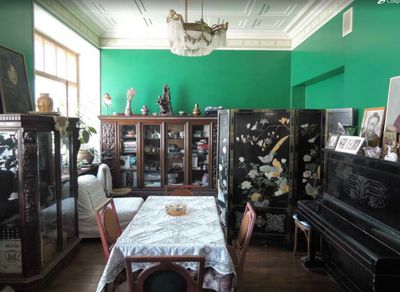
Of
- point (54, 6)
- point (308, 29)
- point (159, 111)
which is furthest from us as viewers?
point (159, 111)

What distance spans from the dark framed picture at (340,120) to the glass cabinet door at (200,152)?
2.08m

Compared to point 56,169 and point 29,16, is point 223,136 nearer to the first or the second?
point 56,169

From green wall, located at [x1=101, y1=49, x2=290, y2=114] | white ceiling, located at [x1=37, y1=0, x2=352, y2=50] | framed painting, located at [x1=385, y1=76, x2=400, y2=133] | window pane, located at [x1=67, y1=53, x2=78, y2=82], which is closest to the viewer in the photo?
framed painting, located at [x1=385, y1=76, x2=400, y2=133]

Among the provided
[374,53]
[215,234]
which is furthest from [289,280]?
[374,53]

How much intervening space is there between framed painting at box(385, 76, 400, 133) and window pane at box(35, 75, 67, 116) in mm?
3866

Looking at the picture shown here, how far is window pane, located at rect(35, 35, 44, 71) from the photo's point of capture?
3.79m

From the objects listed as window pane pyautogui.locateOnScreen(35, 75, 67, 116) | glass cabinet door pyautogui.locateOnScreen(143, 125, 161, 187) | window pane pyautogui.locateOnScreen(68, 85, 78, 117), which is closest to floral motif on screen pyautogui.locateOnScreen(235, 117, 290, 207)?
glass cabinet door pyautogui.locateOnScreen(143, 125, 161, 187)

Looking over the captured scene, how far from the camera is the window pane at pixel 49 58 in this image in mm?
4043

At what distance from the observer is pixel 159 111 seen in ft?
17.0

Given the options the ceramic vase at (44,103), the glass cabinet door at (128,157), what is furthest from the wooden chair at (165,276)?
the glass cabinet door at (128,157)

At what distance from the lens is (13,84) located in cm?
275

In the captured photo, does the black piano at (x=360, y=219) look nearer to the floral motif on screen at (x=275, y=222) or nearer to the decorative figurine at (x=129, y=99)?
the floral motif on screen at (x=275, y=222)

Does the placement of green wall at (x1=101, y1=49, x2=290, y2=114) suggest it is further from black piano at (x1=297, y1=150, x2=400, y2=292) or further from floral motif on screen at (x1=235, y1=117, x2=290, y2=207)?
black piano at (x1=297, y1=150, x2=400, y2=292)

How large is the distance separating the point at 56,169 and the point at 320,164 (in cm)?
302
